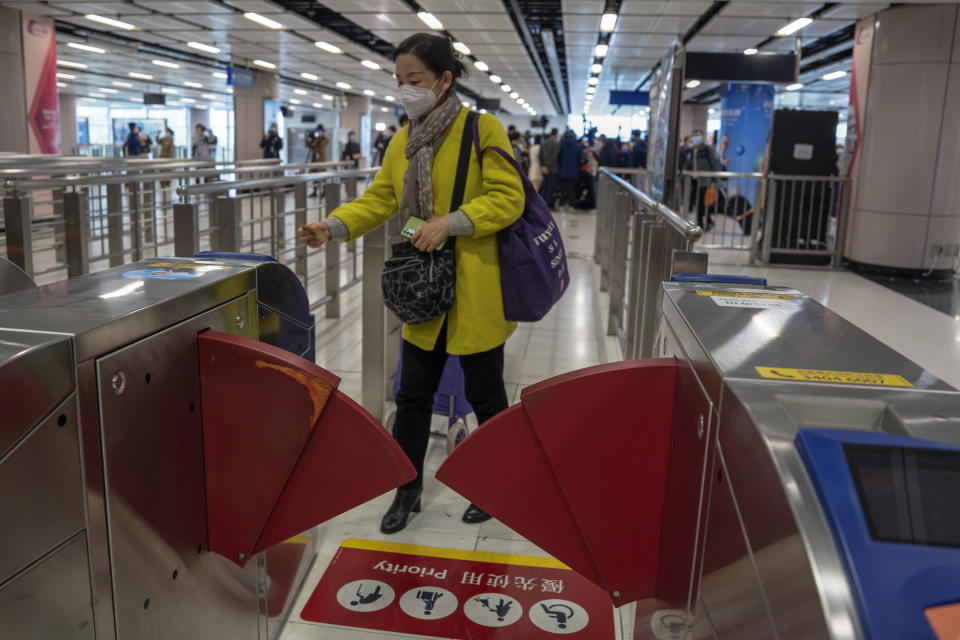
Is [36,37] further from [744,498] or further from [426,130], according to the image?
[744,498]

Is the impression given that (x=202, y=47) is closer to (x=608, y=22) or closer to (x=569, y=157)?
(x=569, y=157)

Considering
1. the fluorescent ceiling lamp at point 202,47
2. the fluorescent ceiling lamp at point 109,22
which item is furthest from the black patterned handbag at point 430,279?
the fluorescent ceiling lamp at point 202,47

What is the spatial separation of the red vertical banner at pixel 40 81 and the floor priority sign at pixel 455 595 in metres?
10.0

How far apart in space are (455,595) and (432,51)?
1394 mm

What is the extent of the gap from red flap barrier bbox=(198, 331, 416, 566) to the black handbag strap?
84 cm

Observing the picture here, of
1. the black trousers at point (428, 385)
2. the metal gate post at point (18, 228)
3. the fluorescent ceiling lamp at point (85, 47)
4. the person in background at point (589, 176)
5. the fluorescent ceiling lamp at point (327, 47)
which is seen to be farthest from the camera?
the person in background at point (589, 176)

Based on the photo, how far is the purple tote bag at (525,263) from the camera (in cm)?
203

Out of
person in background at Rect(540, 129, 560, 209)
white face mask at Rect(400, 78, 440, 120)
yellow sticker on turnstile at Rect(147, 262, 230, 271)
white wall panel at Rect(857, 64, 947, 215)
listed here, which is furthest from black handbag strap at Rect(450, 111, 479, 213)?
person in background at Rect(540, 129, 560, 209)

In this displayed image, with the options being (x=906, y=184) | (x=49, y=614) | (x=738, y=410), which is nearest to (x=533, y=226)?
(x=738, y=410)

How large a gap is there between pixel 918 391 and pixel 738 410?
7.8 inches

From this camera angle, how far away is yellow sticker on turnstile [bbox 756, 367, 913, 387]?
0.88 m

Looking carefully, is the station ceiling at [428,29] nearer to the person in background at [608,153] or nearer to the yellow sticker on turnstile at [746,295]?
the person in background at [608,153]

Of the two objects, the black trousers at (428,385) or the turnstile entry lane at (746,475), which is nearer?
the turnstile entry lane at (746,475)

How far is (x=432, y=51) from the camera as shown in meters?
1.98
